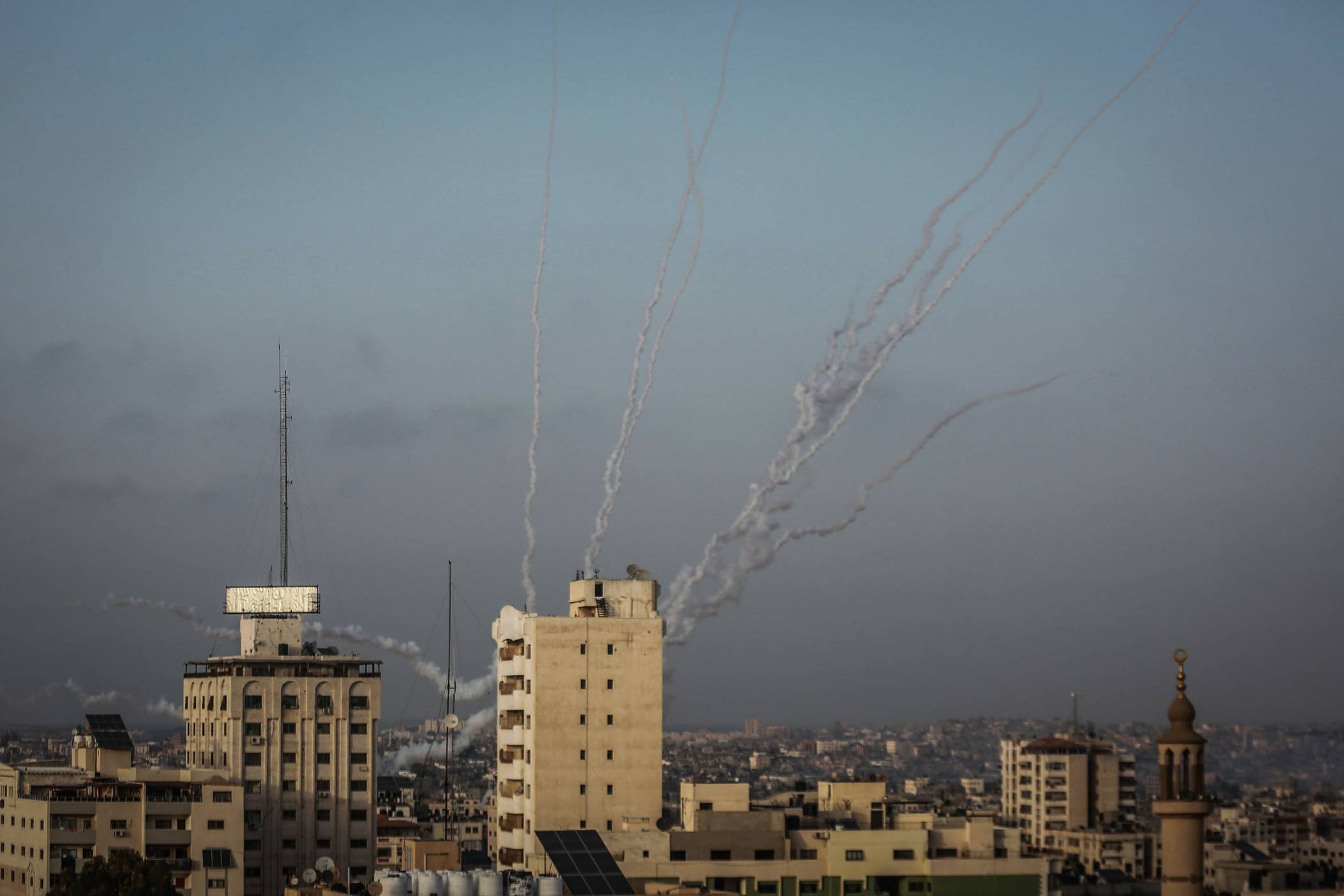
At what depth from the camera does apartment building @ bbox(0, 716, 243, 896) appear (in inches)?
5684

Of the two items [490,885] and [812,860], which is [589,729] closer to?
[812,860]

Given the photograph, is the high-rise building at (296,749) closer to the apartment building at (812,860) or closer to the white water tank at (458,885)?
the apartment building at (812,860)

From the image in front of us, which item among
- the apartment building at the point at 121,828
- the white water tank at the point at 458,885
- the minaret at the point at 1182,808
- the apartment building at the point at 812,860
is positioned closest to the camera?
the minaret at the point at 1182,808

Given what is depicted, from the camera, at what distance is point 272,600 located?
599ft

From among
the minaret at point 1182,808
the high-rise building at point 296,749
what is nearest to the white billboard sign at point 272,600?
the high-rise building at point 296,749

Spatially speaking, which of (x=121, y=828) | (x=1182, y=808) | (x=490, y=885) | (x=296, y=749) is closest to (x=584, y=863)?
(x=490, y=885)

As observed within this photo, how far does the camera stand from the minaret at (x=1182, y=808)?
92.3 metres

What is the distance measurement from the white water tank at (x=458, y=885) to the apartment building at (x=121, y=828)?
39.7 m

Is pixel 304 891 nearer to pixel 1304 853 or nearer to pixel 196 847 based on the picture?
pixel 196 847

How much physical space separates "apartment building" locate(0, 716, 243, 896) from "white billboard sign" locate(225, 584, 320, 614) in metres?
27.4

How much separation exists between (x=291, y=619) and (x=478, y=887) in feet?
245

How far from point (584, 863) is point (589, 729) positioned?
13.2m

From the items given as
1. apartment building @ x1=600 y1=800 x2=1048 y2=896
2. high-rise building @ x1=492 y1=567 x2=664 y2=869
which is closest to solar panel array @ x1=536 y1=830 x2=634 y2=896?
apartment building @ x1=600 y1=800 x2=1048 y2=896

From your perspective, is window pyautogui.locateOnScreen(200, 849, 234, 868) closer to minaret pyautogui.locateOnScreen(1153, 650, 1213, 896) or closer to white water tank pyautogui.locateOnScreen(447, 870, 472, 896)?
white water tank pyautogui.locateOnScreen(447, 870, 472, 896)
